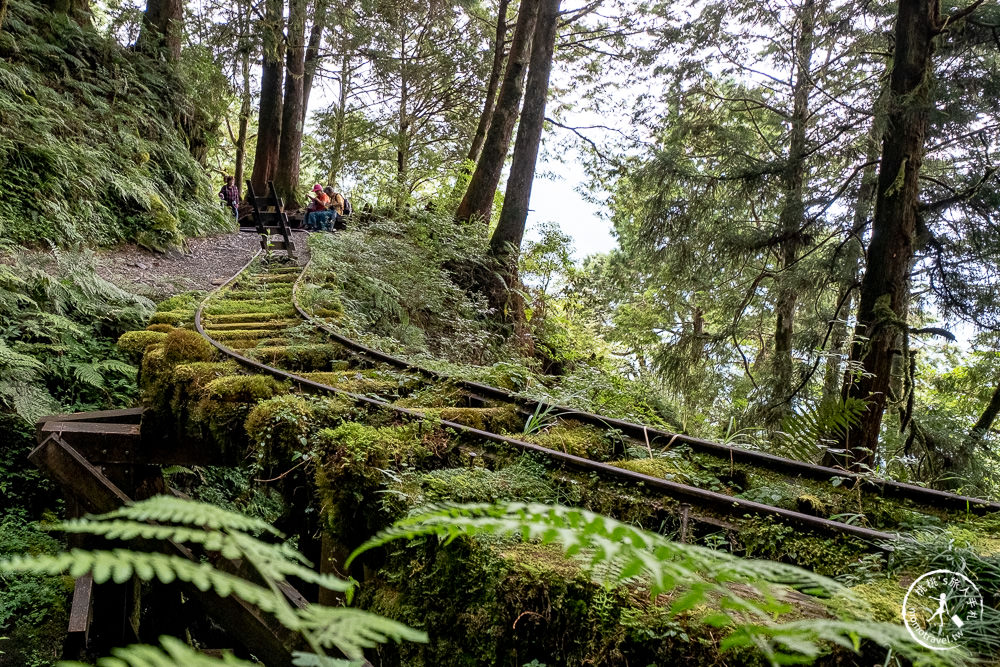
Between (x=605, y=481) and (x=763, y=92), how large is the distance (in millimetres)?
13412

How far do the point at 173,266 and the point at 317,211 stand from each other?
610 centimetres

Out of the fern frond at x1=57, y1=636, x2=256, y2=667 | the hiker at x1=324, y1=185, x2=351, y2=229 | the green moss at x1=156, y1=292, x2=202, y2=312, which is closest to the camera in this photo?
the fern frond at x1=57, y1=636, x2=256, y2=667

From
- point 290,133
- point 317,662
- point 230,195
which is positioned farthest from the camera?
point 290,133

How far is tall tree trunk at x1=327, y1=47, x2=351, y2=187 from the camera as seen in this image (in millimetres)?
21531

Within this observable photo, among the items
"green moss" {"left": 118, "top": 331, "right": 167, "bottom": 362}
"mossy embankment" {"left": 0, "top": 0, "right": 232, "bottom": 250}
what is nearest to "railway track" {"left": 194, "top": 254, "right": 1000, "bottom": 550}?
"green moss" {"left": 118, "top": 331, "right": 167, "bottom": 362}

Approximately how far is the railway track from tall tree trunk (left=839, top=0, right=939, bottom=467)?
368 centimetres

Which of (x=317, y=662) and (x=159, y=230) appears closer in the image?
(x=317, y=662)

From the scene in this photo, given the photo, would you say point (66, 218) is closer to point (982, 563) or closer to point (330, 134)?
point (982, 563)

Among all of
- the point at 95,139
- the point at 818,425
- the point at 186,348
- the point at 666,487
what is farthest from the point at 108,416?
the point at 95,139

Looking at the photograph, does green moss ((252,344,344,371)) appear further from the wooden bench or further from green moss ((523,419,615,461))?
the wooden bench

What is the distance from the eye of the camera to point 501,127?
1280cm

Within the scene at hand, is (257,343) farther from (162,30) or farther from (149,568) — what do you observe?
(162,30)

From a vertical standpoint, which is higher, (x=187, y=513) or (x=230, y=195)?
(x=230, y=195)

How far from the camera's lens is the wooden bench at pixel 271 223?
12.9 m
